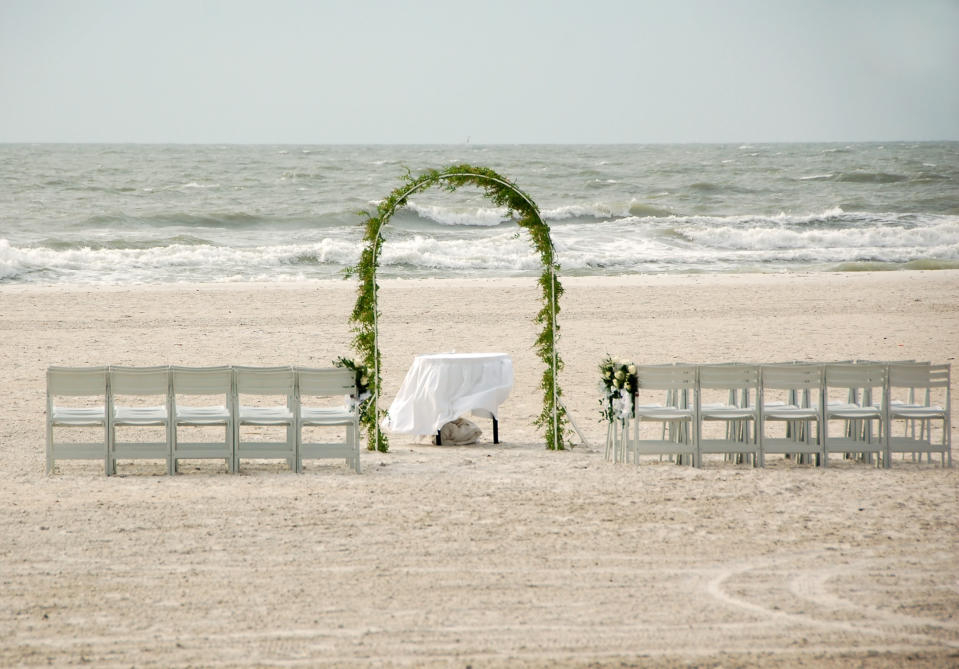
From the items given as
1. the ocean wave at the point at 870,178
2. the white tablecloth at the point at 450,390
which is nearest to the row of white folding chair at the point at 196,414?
the white tablecloth at the point at 450,390

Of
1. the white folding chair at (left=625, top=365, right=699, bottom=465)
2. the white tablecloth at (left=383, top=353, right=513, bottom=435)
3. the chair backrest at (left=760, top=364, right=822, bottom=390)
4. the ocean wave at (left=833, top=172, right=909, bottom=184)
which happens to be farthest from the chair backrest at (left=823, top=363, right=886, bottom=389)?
the ocean wave at (left=833, top=172, right=909, bottom=184)

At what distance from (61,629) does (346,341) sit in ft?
33.4

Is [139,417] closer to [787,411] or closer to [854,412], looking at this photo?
[787,411]

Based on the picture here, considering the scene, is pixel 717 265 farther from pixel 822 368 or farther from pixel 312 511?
pixel 312 511

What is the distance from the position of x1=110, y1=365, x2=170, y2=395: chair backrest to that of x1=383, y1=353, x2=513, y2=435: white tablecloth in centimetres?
235

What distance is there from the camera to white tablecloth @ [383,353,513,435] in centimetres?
965

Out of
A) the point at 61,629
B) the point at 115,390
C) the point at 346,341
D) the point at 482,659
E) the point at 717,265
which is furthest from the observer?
the point at 717,265

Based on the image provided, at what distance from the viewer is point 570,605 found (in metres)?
5.35

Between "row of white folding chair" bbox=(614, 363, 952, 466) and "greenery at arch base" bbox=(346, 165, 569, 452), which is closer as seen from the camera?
"row of white folding chair" bbox=(614, 363, 952, 466)

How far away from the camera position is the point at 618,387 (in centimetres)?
877

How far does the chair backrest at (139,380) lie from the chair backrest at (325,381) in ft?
3.16

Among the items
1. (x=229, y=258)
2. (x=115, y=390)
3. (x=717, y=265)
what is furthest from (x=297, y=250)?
(x=115, y=390)

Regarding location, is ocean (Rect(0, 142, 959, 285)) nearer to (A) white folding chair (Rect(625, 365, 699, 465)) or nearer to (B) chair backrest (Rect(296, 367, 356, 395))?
(B) chair backrest (Rect(296, 367, 356, 395))

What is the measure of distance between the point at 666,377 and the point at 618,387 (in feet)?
1.29
